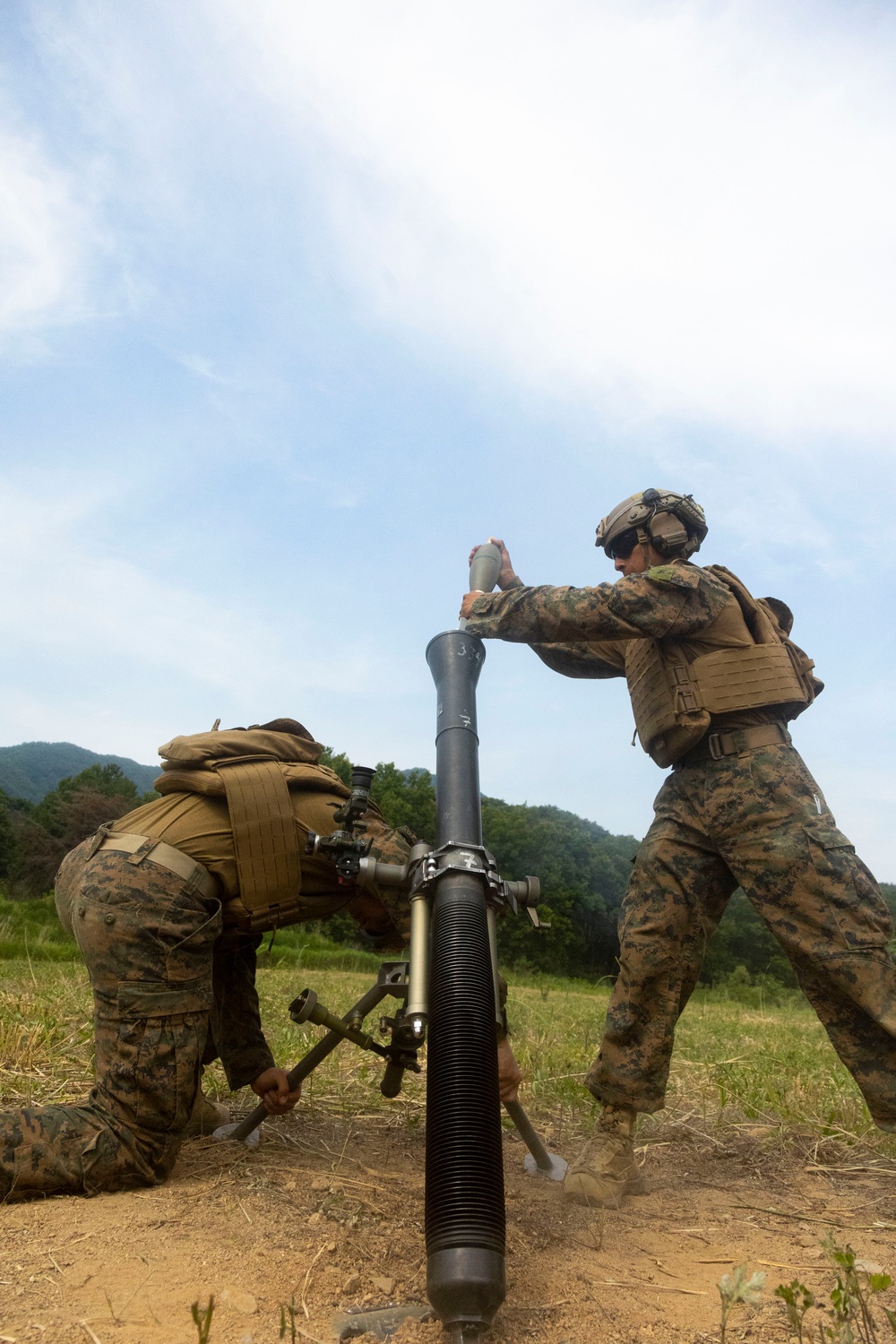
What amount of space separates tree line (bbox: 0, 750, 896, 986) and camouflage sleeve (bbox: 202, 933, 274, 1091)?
1703 centimetres

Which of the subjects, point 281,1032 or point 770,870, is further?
point 281,1032

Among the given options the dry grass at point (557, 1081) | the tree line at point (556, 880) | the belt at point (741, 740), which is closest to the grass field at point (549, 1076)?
the dry grass at point (557, 1081)

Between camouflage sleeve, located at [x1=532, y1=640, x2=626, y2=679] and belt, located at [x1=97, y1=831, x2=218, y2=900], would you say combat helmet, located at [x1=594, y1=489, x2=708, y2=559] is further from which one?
belt, located at [x1=97, y1=831, x2=218, y2=900]

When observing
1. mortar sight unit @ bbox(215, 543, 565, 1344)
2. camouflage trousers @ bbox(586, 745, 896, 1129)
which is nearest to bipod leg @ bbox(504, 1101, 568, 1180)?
mortar sight unit @ bbox(215, 543, 565, 1344)

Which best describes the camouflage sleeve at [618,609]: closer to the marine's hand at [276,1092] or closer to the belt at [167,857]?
the belt at [167,857]

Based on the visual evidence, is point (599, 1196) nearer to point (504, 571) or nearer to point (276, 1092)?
point (276, 1092)

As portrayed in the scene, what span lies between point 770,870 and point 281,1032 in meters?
3.44

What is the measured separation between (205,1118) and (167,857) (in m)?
1.36

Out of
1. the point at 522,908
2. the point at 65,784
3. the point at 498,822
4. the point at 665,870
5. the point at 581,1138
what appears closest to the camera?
the point at 522,908

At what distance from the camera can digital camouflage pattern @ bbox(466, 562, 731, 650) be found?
3793mm

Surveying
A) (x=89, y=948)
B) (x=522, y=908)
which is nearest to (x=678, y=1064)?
(x=522, y=908)

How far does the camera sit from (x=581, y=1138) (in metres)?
4.21

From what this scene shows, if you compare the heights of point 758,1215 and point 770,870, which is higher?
point 770,870

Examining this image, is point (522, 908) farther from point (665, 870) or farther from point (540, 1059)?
point (540, 1059)
